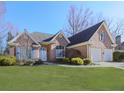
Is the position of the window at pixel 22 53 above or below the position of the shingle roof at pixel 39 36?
below

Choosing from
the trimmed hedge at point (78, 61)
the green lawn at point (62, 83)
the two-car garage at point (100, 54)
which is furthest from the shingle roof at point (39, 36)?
the green lawn at point (62, 83)

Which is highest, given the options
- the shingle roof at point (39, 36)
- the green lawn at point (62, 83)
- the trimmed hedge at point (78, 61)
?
the shingle roof at point (39, 36)

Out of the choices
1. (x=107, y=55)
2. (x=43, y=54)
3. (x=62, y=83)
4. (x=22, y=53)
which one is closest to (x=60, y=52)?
(x=43, y=54)

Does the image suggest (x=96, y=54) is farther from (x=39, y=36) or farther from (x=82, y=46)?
(x=39, y=36)

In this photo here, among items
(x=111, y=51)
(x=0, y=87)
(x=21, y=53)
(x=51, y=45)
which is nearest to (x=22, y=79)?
(x=0, y=87)

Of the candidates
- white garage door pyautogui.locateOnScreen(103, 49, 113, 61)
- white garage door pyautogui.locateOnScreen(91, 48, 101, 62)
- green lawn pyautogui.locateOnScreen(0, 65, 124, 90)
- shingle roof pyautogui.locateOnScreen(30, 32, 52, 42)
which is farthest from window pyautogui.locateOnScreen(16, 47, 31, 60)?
green lawn pyautogui.locateOnScreen(0, 65, 124, 90)

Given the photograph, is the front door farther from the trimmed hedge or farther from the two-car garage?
the two-car garage

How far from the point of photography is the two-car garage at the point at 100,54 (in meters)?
36.0

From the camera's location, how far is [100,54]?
36.6 m

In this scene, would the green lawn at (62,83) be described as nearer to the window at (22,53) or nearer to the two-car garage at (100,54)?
the window at (22,53)

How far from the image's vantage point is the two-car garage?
1417 inches

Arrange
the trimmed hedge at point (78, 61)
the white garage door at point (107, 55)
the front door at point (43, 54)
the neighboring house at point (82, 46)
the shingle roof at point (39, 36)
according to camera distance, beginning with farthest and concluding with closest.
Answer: the shingle roof at point (39, 36) → the white garage door at point (107, 55) → the front door at point (43, 54) → the neighboring house at point (82, 46) → the trimmed hedge at point (78, 61)

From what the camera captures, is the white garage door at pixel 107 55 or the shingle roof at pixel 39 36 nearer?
the white garage door at pixel 107 55

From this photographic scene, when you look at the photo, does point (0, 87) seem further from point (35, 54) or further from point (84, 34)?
point (84, 34)
